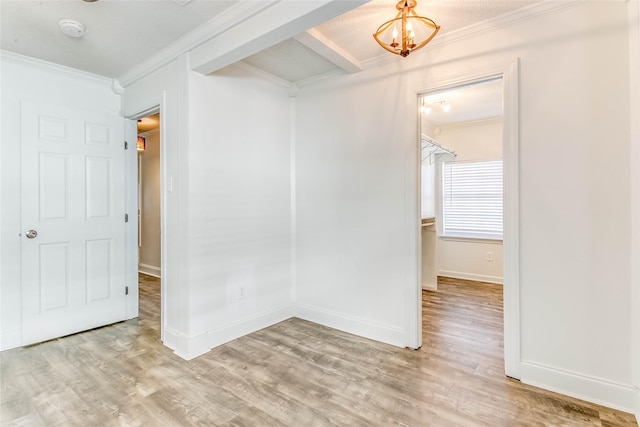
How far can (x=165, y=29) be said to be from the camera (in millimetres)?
2336

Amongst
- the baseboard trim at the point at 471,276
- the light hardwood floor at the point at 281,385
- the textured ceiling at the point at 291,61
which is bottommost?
the light hardwood floor at the point at 281,385

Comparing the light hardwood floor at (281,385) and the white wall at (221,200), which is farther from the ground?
the white wall at (221,200)

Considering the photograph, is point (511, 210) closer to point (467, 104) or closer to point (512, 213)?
point (512, 213)

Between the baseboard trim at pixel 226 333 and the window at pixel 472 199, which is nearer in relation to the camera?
the baseboard trim at pixel 226 333

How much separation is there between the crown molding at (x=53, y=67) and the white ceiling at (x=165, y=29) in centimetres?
7

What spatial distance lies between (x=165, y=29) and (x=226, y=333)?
254 cm

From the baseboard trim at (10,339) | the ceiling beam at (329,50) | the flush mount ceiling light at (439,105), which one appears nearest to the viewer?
the ceiling beam at (329,50)

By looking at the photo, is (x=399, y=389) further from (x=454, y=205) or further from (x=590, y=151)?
(x=454, y=205)

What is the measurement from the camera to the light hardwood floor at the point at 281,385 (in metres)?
1.79

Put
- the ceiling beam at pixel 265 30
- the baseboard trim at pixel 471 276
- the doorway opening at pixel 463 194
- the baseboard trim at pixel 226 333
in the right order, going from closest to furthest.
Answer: the ceiling beam at pixel 265 30
the baseboard trim at pixel 226 333
the doorway opening at pixel 463 194
the baseboard trim at pixel 471 276

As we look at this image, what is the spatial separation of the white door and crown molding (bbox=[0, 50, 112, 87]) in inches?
13.5

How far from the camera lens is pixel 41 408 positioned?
1.88 metres

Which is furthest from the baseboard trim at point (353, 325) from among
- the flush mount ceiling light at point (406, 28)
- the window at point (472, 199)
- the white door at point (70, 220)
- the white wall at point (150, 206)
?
the white wall at point (150, 206)

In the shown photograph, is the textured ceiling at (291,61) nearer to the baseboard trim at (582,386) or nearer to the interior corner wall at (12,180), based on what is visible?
the interior corner wall at (12,180)
